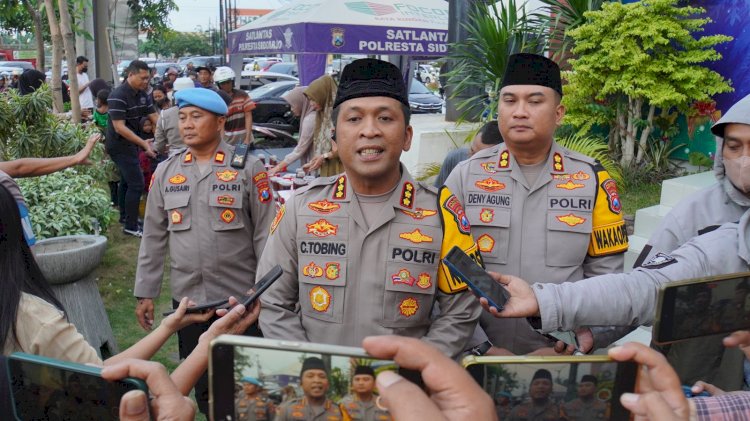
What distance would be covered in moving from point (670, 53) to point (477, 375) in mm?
6497

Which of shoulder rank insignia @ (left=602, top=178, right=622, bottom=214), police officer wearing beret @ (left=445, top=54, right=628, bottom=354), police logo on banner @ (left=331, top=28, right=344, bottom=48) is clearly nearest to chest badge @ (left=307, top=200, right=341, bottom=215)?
police officer wearing beret @ (left=445, top=54, right=628, bottom=354)

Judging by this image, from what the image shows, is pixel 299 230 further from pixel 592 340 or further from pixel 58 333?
pixel 592 340

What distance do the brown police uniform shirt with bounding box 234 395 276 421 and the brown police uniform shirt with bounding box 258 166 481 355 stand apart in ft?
3.70

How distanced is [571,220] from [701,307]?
4.29 feet

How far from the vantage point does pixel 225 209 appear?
11.3ft

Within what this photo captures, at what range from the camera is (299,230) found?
90.4 inches

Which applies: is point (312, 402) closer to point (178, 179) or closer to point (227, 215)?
point (227, 215)

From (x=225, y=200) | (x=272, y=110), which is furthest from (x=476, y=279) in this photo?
(x=272, y=110)

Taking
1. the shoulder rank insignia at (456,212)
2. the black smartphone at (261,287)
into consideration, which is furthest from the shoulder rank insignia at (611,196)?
the black smartphone at (261,287)

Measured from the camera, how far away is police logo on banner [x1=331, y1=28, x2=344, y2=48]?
10.6 m

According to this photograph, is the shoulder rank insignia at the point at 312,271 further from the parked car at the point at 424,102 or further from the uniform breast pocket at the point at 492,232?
the parked car at the point at 424,102

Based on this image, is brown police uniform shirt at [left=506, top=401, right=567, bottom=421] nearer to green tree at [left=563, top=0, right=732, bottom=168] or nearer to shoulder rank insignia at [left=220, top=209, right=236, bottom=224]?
shoulder rank insignia at [left=220, top=209, right=236, bottom=224]

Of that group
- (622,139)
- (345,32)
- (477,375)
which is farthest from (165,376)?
(345,32)

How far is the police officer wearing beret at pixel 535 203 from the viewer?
8.77ft
